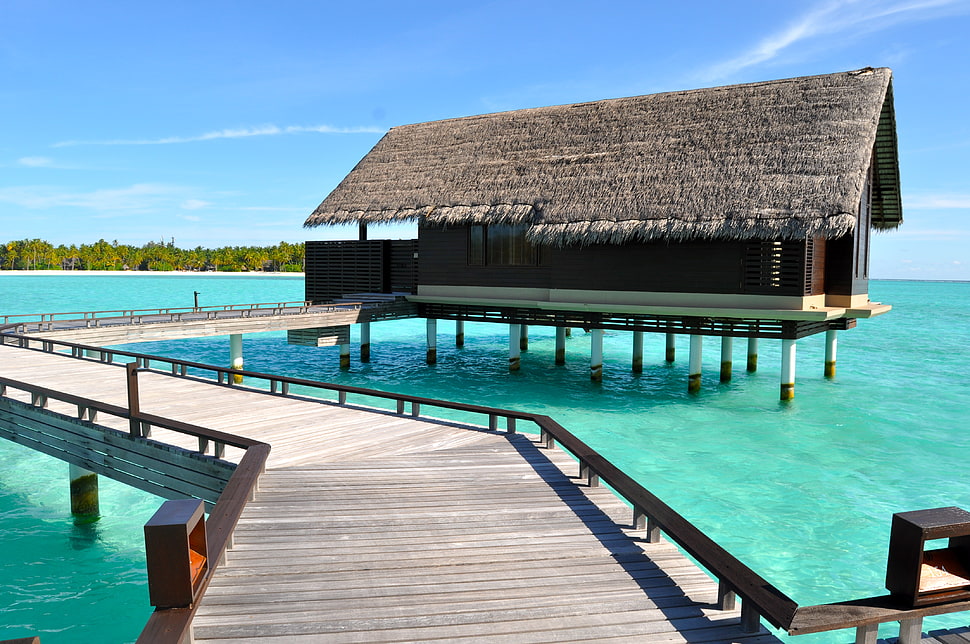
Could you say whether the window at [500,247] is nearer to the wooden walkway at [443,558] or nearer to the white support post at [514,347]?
the white support post at [514,347]

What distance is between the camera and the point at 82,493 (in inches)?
382

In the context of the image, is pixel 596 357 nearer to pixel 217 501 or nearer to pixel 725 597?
pixel 217 501

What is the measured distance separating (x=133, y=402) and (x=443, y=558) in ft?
14.8

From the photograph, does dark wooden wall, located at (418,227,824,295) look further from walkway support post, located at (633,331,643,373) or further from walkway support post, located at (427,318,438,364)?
walkway support post, located at (633,331,643,373)

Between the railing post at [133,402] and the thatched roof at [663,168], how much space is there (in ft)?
38.8

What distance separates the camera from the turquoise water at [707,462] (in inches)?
306

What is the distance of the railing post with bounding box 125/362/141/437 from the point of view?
6.94 metres

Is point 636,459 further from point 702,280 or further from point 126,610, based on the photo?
point 126,610

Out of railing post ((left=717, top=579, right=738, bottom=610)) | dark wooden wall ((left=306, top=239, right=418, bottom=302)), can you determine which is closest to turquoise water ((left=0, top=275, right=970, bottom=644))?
dark wooden wall ((left=306, top=239, right=418, bottom=302))

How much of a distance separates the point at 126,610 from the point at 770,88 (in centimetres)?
1784

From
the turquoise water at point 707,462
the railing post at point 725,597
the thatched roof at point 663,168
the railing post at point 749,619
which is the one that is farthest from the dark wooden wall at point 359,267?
the railing post at point 749,619

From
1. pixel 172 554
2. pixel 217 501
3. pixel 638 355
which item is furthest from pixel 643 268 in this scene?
pixel 172 554

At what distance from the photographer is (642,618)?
3.74 meters

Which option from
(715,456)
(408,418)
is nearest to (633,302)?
(715,456)
